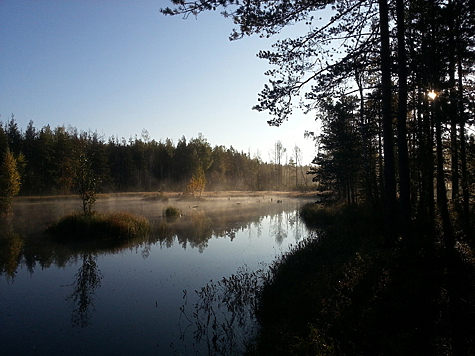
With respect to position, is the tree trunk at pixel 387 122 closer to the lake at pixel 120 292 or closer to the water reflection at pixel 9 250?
the lake at pixel 120 292

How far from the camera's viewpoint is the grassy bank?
4641 mm

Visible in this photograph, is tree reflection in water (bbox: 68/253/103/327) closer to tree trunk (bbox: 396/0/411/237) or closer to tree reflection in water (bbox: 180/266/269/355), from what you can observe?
tree reflection in water (bbox: 180/266/269/355)

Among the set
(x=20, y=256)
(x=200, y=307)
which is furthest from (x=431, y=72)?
(x=20, y=256)

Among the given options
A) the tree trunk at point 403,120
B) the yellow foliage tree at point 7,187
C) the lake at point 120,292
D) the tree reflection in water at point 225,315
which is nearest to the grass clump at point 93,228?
the lake at point 120,292

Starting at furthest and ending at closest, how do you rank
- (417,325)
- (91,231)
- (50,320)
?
(91,231) → (50,320) → (417,325)

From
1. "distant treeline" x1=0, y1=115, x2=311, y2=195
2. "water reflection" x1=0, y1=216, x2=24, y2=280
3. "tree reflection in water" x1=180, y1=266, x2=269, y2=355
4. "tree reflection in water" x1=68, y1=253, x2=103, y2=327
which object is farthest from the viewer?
"distant treeline" x1=0, y1=115, x2=311, y2=195

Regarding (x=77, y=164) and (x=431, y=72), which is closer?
(x=431, y=72)

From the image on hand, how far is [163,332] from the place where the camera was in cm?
729

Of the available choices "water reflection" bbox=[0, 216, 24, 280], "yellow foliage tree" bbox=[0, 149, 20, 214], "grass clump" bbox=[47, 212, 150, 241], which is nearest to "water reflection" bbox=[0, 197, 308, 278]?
"water reflection" bbox=[0, 216, 24, 280]

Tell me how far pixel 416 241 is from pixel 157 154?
241 feet

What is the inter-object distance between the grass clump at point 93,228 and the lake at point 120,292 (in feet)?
3.76

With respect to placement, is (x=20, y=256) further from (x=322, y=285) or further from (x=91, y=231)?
(x=322, y=285)

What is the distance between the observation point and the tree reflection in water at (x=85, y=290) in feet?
27.0

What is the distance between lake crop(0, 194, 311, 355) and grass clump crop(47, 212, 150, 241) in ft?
3.76
